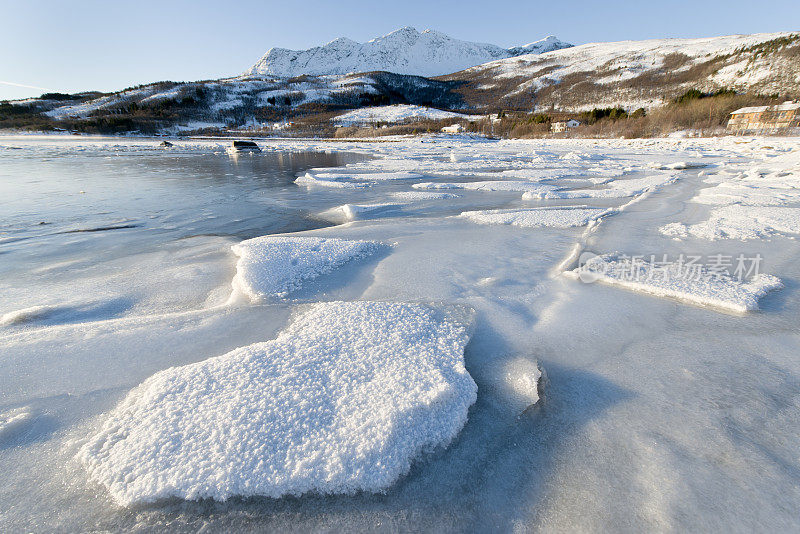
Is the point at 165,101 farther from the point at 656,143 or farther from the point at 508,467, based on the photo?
the point at 508,467

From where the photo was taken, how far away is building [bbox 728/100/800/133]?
26047 millimetres

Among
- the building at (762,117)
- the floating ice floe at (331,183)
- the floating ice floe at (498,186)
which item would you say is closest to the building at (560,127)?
the building at (762,117)

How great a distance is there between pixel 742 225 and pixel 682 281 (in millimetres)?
2112

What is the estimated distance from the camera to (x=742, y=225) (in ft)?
11.3

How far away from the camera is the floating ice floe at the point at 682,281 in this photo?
6.51ft

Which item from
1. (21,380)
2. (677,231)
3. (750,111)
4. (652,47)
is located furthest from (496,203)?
(652,47)

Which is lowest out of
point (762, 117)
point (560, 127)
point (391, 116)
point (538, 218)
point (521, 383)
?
point (521, 383)

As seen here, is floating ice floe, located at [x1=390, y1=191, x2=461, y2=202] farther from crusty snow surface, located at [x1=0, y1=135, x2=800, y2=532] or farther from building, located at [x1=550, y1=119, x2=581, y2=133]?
building, located at [x1=550, y1=119, x2=581, y2=133]

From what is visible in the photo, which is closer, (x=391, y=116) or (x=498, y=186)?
(x=498, y=186)

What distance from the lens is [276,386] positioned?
1.23 meters

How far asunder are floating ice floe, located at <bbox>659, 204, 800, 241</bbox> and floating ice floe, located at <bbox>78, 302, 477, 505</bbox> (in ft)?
10.4

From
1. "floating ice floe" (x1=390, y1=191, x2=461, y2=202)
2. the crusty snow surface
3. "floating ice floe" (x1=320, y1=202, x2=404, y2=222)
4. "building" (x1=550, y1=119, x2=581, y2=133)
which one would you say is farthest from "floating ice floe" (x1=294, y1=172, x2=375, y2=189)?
"building" (x1=550, y1=119, x2=581, y2=133)

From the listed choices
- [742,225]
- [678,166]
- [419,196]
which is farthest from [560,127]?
[742,225]

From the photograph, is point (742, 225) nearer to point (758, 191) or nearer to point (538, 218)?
point (538, 218)
